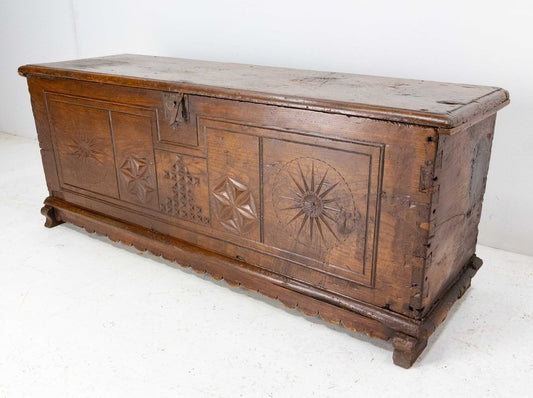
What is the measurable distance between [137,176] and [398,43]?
4.25ft

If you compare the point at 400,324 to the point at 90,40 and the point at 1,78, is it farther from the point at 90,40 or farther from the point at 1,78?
the point at 1,78

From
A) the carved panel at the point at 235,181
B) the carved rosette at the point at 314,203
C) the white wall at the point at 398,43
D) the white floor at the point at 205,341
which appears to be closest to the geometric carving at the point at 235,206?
the carved panel at the point at 235,181

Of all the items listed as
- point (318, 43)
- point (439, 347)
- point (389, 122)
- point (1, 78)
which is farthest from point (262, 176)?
point (1, 78)

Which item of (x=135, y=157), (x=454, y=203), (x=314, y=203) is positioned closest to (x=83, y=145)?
(x=135, y=157)

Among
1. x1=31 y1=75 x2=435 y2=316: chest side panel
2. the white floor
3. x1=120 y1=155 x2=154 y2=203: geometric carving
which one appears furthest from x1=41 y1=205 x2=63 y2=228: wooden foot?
x1=120 y1=155 x2=154 y2=203: geometric carving

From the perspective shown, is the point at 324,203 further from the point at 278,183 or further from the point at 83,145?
the point at 83,145

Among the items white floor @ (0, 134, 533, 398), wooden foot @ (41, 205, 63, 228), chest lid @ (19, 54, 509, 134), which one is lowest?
white floor @ (0, 134, 533, 398)

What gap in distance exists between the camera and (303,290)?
191cm

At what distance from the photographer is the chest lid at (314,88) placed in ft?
5.10

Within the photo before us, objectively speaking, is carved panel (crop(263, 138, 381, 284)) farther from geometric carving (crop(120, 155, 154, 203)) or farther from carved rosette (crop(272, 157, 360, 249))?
geometric carving (crop(120, 155, 154, 203))

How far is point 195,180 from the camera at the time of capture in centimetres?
209

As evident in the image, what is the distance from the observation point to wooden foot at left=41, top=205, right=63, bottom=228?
2.69m

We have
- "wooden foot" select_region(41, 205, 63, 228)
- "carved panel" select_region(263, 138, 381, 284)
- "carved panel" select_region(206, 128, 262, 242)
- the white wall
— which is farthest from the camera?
"wooden foot" select_region(41, 205, 63, 228)

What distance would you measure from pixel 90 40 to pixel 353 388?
2976mm
